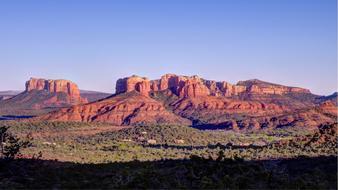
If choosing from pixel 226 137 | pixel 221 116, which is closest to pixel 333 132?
pixel 226 137

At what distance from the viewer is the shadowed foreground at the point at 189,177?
2559 cm

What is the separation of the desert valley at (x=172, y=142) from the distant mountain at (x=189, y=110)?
0.33m

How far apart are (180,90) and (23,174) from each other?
16172 cm

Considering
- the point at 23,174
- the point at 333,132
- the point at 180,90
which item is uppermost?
the point at 180,90

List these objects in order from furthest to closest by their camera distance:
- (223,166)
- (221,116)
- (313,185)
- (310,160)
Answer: (221,116)
(310,160)
(223,166)
(313,185)

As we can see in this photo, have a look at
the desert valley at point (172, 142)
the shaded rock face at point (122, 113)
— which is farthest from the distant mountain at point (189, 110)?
the desert valley at point (172, 142)

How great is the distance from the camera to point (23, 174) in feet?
101

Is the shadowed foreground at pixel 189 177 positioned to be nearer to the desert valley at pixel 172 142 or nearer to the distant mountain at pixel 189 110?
the desert valley at pixel 172 142

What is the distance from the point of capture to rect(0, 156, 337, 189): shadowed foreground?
25.6m

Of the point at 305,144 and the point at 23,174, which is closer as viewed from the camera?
the point at 23,174

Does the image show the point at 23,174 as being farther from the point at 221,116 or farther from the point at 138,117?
the point at 221,116

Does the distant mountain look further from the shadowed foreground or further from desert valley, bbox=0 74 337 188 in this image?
the shadowed foreground

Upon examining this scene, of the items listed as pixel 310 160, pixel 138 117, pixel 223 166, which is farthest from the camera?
pixel 138 117

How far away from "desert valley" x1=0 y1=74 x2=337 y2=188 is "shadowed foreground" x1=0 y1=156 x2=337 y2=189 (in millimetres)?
57
